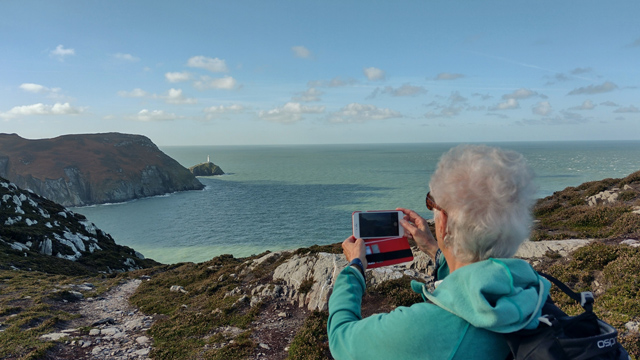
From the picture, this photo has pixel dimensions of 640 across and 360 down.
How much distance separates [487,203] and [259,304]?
12273 mm

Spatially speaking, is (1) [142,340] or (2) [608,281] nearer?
(2) [608,281]

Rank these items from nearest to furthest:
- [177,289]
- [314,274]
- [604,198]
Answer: [314,274] → [177,289] → [604,198]

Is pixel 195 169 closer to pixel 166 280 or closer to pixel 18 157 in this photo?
pixel 18 157

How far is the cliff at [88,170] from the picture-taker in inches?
4690

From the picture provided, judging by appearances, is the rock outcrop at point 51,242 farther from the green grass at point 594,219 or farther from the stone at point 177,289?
the green grass at point 594,219

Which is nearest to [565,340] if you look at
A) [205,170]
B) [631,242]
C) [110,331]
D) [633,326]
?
[633,326]

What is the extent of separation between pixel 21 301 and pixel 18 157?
147671 mm

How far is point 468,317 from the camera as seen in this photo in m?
1.77

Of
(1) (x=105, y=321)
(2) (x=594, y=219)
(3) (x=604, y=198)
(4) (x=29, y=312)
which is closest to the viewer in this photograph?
(1) (x=105, y=321)

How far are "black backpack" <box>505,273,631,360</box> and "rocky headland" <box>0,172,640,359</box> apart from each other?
6.07 metres

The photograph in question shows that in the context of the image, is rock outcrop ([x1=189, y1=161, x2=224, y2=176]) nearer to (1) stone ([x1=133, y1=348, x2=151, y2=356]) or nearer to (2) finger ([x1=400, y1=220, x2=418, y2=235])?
(1) stone ([x1=133, y1=348, x2=151, y2=356])

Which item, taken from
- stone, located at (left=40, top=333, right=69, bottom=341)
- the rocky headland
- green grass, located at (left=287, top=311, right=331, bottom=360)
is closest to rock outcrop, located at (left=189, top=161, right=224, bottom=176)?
the rocky headland

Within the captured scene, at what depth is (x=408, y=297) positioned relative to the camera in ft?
35.2

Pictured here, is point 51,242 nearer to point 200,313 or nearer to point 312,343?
point 200,313
